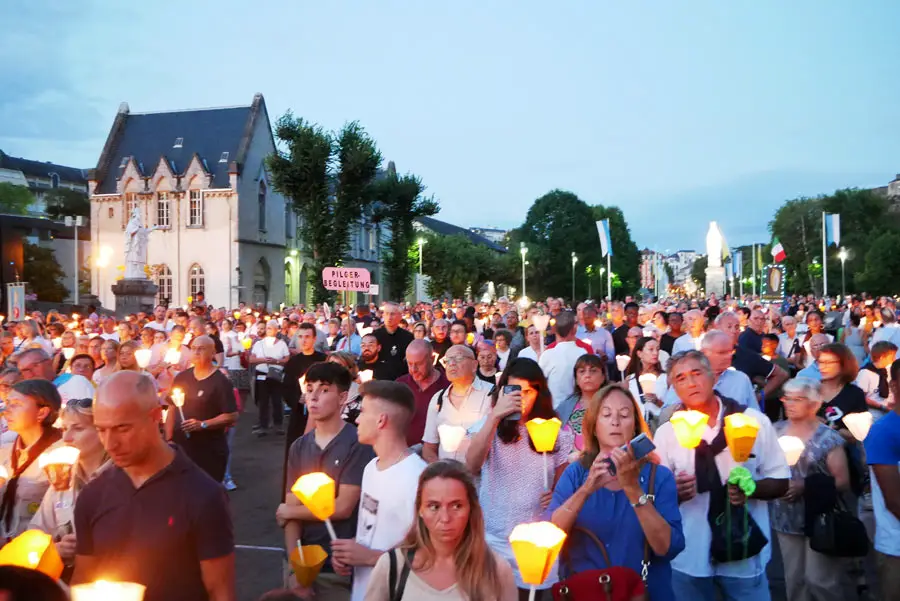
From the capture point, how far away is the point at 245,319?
21641 millimetres

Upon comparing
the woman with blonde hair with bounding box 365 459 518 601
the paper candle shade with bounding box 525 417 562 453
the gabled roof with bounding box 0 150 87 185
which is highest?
the gabled roof with bounding box 0 150 87 185

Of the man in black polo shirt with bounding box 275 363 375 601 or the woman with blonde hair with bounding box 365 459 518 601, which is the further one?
the man in black polo shirt with bounding box 275 363 375 601

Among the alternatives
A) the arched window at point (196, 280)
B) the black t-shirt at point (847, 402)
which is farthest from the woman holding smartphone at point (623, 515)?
the arched window at point (196, 280)

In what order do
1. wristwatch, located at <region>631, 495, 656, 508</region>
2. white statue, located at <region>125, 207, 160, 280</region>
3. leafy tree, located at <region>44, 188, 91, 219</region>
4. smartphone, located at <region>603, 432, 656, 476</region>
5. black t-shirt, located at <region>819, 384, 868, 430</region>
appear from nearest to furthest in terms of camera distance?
wristwatch, located at <region>631, 495, 656, 508</region>
smartphone, located at <region>603, 432, 656, 476</region>
black t-shirt, located at <region>819, 384, 868, 430</region>
white statue, located at <region>125, 207, 160, 280</region>
leafy tree, located at <region>44, 188, 91, 219</region>

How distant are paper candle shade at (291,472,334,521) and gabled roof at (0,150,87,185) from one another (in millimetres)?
106185

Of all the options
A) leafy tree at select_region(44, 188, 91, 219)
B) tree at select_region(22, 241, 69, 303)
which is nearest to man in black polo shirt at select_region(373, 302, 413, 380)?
tree at select_region(22, 241, 69, 303)

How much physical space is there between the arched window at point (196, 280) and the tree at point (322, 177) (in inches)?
506

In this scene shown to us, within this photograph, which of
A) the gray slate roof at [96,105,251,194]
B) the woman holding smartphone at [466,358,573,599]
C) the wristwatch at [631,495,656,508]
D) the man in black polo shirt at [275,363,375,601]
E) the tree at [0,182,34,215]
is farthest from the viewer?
the tree at [0,182,34,215]

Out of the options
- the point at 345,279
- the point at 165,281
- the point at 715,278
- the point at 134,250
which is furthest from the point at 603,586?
the point at 165,281

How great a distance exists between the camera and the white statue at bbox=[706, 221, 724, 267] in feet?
128

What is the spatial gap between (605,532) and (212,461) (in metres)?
5.30

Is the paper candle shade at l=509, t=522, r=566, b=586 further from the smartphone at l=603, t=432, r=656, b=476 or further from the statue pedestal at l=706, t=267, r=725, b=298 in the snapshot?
the statue pedestal at l=706, t=267, r=725, b=298

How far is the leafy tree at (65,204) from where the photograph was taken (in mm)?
88312

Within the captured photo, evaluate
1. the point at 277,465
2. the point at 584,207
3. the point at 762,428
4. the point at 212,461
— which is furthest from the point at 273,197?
the point at 762,428
